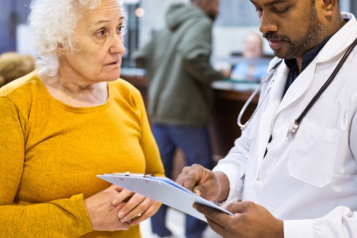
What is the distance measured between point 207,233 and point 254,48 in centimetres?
212

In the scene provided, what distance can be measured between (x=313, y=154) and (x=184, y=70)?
8.14ft

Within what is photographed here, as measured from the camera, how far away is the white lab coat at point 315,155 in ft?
4.42

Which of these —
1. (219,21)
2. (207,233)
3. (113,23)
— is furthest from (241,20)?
(113,23)

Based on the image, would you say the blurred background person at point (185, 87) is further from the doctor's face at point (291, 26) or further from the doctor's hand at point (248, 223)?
the doctor's hand at point (248, 223)

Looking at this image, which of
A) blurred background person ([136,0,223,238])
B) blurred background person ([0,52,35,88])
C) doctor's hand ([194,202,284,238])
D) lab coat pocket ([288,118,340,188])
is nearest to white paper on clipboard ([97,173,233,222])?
doctor's hand ([194,202,284,238])

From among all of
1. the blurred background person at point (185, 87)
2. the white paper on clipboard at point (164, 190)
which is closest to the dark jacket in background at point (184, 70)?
the blurred background person at point (185, 87)

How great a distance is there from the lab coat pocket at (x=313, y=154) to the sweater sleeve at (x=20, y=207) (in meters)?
0.66

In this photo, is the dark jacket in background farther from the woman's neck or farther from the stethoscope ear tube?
the stethoscope ear tube

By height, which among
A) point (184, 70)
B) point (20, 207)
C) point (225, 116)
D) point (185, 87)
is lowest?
point (225, 116)

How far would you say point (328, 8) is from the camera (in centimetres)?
149

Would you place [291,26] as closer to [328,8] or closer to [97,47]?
[328,8]

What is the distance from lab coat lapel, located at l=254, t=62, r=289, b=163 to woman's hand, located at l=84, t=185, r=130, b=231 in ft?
1.61

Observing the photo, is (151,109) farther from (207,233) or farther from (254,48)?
(254,48)

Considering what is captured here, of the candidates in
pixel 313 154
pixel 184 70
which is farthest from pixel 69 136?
pixel 184 70
